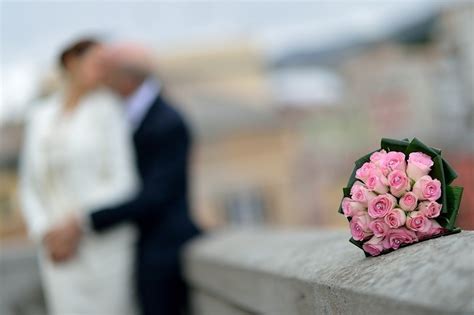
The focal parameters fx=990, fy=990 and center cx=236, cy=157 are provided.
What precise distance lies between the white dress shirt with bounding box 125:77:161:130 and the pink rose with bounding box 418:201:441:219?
225 cm

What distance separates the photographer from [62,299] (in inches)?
165

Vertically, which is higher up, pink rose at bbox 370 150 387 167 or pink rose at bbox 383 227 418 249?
pink rose at bbox 370 150 387 167

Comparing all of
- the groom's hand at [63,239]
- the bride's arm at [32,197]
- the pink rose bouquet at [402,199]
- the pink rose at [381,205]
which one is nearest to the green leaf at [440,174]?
the pink rose bouquet at [402,199]

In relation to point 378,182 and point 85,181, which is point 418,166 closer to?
point 378,182

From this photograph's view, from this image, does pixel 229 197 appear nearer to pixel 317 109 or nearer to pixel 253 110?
pixel 253 110

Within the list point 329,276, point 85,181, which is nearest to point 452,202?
point 329,276

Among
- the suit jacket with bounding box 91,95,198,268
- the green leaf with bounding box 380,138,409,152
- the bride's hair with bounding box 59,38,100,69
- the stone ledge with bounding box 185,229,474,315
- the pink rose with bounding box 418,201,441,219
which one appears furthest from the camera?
the bride's hair with bounding box 59,38,100,69

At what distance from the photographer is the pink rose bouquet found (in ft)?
7.48

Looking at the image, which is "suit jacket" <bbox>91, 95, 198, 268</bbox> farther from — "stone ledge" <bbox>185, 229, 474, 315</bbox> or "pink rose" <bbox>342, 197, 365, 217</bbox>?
"pink rose" <bbox>342, 197, 365, 217</bbox>

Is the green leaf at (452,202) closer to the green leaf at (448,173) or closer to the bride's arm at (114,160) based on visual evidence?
the green leaf at (448,173)

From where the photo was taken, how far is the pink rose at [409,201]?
228 cm

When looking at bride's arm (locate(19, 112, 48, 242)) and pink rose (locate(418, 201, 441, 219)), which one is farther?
bride's arm (locate(19, 112, 48, 242))

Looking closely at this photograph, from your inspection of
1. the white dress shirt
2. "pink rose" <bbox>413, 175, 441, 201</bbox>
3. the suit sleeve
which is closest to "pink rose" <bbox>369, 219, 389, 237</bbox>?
"pink rose" <bbox>413, 175, 441, 201</bbox>

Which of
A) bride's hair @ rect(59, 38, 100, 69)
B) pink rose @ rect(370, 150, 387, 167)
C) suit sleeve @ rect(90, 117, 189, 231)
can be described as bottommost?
suit sleeve @ rect(90, 117, 189, 231)
